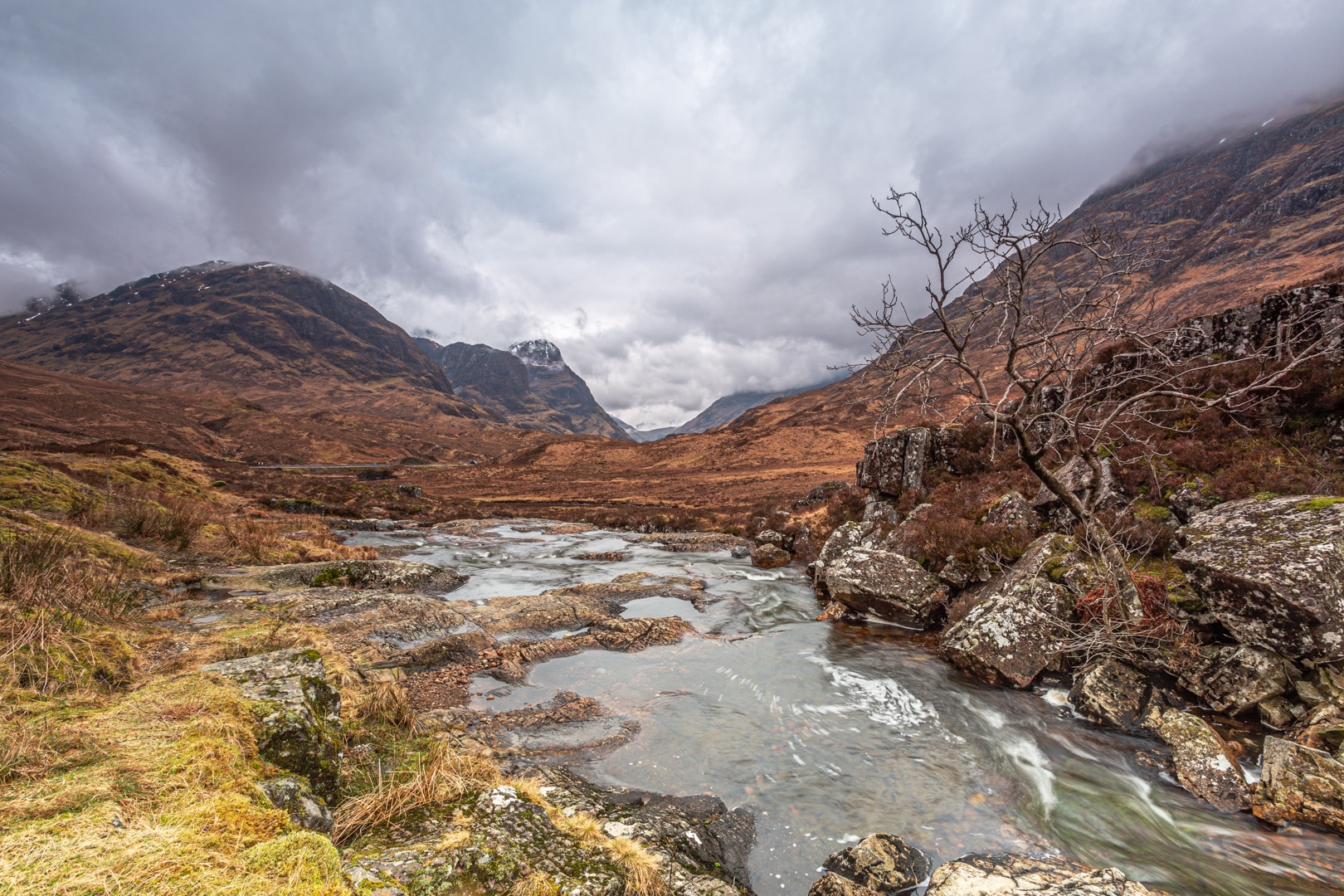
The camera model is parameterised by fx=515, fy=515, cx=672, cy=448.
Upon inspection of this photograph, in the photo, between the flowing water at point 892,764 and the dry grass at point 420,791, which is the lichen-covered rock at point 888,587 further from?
the dry grass at point 420,791

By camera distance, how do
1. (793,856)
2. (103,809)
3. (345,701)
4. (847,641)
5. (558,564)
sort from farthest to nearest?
(558,564)
(847,641)
(345,701)
(793,856)
(103,809)

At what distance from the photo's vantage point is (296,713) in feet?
14.7

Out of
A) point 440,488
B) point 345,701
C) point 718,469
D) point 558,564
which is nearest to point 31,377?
point 440,488

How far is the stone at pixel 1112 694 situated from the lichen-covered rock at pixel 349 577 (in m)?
15.3

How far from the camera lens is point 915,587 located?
12.7 m

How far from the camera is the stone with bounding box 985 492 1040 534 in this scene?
12414 mm

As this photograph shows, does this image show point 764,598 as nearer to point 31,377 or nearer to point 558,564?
point 558,564

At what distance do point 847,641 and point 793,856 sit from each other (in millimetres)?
7083

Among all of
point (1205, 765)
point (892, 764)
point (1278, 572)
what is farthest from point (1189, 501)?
point (892, 764)

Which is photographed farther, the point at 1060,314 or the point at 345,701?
the point at 1060,314

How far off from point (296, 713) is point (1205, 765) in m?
9.98

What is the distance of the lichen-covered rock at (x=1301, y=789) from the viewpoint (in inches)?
211

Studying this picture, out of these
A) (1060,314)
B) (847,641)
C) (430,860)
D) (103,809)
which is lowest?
(847,641)

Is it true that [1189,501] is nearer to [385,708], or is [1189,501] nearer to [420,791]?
[420,791]
